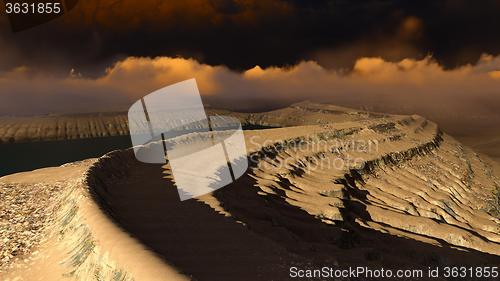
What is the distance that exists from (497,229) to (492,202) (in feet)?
57.6

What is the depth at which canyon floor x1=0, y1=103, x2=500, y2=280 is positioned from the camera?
1673 centimetres

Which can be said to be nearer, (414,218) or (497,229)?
(414,218)

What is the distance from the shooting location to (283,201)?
38.9m

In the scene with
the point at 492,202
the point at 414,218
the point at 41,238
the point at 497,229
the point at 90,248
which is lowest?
the point at 492,202

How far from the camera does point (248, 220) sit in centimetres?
2634

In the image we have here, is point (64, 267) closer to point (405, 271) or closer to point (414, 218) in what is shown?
point (405, 271)

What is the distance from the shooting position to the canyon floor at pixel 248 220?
16.7 meters

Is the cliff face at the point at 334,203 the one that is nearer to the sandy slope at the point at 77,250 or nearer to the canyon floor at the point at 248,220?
the canyon floor at the point at 248,220

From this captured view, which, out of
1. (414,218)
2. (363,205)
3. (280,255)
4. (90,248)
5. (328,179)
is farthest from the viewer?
(328,179)

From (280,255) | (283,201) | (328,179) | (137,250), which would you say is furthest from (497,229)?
(137,250)

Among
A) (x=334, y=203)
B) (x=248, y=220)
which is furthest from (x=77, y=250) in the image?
(x=334, y=203)

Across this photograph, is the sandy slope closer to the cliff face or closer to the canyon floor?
the canyon floor

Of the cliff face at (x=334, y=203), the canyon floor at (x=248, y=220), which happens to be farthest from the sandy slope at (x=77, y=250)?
the cliff face at (x=334, y=203)

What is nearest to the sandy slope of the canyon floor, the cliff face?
the canyon floor
